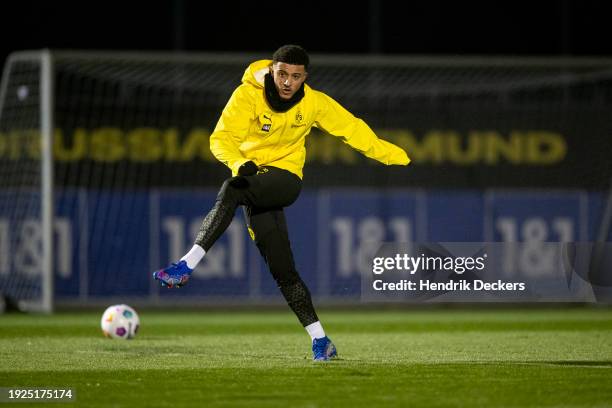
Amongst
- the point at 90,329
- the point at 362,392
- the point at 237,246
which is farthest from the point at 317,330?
the point at 237,246

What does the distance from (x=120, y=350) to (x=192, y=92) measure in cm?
964

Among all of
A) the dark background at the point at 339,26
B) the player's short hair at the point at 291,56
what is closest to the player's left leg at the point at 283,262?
the player's short hair at the point at 291,56

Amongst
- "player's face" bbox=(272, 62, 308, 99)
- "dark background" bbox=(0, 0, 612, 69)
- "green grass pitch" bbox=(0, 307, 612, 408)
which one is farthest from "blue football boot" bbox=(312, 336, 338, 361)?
"dark background" bbox=(0, 0, 612, 69)

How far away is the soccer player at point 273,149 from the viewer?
276 inches

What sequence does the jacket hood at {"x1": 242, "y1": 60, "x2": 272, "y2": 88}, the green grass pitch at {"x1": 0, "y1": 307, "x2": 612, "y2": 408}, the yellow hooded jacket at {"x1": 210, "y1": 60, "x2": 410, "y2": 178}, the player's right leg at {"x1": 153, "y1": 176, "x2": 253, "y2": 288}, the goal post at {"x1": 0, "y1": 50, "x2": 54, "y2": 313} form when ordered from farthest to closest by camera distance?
the goal post at {"x1": 0, "y1": 50, "x2": 54, "y2": 313}
the jacket hood at {"x1": 242, "y1": 60, "x2": 272, "y2": 88}
the yellow hooded jacket at {"x1": 210, "y1": 60, "x2": 410, "y2": 178}
the player's right leg at {"x1": 153, "y1": 176, "x2": 253, "y2": 288}
the green grass pitch at {"x1": 0, "y1": 307, "x2": 612, "y2": 408}

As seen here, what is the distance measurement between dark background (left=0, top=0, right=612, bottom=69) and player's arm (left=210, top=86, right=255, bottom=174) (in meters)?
14.9

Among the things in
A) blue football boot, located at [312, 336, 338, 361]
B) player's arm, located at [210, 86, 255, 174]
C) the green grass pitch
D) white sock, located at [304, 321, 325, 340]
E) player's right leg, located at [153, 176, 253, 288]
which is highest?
player's arm, located at [210, 86, 255, 174]

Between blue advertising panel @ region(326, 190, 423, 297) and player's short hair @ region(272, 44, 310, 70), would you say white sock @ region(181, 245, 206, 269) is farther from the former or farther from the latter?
blue advertising panel @ region(326, 190, 423, 297)

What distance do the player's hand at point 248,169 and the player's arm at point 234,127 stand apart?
1.04 ft

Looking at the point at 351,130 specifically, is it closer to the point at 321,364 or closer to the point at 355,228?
the point at 321,364

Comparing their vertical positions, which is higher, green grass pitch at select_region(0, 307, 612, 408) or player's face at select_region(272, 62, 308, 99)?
player's face at select_region(272, 62, 308, 99)

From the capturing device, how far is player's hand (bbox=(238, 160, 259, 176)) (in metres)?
6.69

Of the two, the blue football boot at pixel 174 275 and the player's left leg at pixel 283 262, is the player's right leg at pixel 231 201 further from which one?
the player's left leg at pixel 283 262

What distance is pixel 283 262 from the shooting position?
7.46 m
